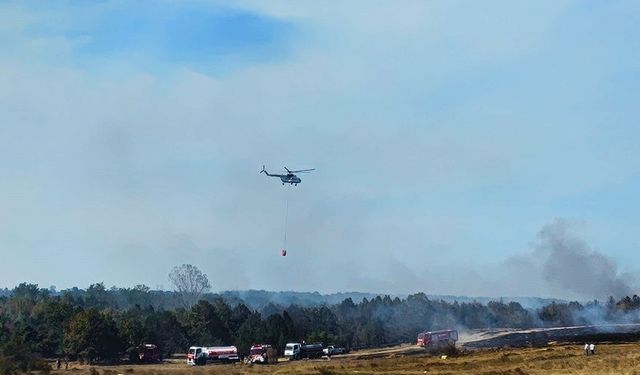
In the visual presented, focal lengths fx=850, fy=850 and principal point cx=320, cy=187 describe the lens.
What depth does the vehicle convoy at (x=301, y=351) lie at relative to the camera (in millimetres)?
137625

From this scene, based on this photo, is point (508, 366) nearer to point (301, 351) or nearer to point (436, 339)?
point (301, 351)

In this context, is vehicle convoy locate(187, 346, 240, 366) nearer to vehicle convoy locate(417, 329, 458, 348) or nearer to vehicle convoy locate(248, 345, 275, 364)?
vehicle convoy locate(248, 345, 275, 364)

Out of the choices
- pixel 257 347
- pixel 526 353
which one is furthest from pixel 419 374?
pixel 257 347

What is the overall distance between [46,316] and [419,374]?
319 ft

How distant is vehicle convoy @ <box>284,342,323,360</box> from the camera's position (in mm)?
137625

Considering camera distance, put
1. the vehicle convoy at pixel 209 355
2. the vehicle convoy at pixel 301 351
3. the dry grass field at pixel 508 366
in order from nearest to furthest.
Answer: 1. the dry grass field at pixel 508 366
2. the vehicle convoy at pixel 209 355
3. the vehicle convoy at pixel 301 351

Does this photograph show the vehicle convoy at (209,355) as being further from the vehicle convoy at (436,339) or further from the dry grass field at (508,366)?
the vehicle convoy at (436,339)

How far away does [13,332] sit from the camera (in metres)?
148

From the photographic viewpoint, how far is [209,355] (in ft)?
435

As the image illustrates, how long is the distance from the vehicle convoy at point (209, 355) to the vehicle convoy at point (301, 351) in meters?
8.49

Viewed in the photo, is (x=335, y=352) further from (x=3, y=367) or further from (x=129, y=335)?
(x=3, y=367)

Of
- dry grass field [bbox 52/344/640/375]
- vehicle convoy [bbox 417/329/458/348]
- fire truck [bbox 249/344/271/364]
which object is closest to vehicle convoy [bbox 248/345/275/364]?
fire truck [bbox 249/344/271/364]

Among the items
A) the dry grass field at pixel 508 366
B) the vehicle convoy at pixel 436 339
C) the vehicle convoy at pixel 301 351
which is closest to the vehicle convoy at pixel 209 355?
the vehicle convoy at pixel 301 351

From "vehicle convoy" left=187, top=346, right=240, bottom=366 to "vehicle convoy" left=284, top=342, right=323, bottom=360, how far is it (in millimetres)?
8492
